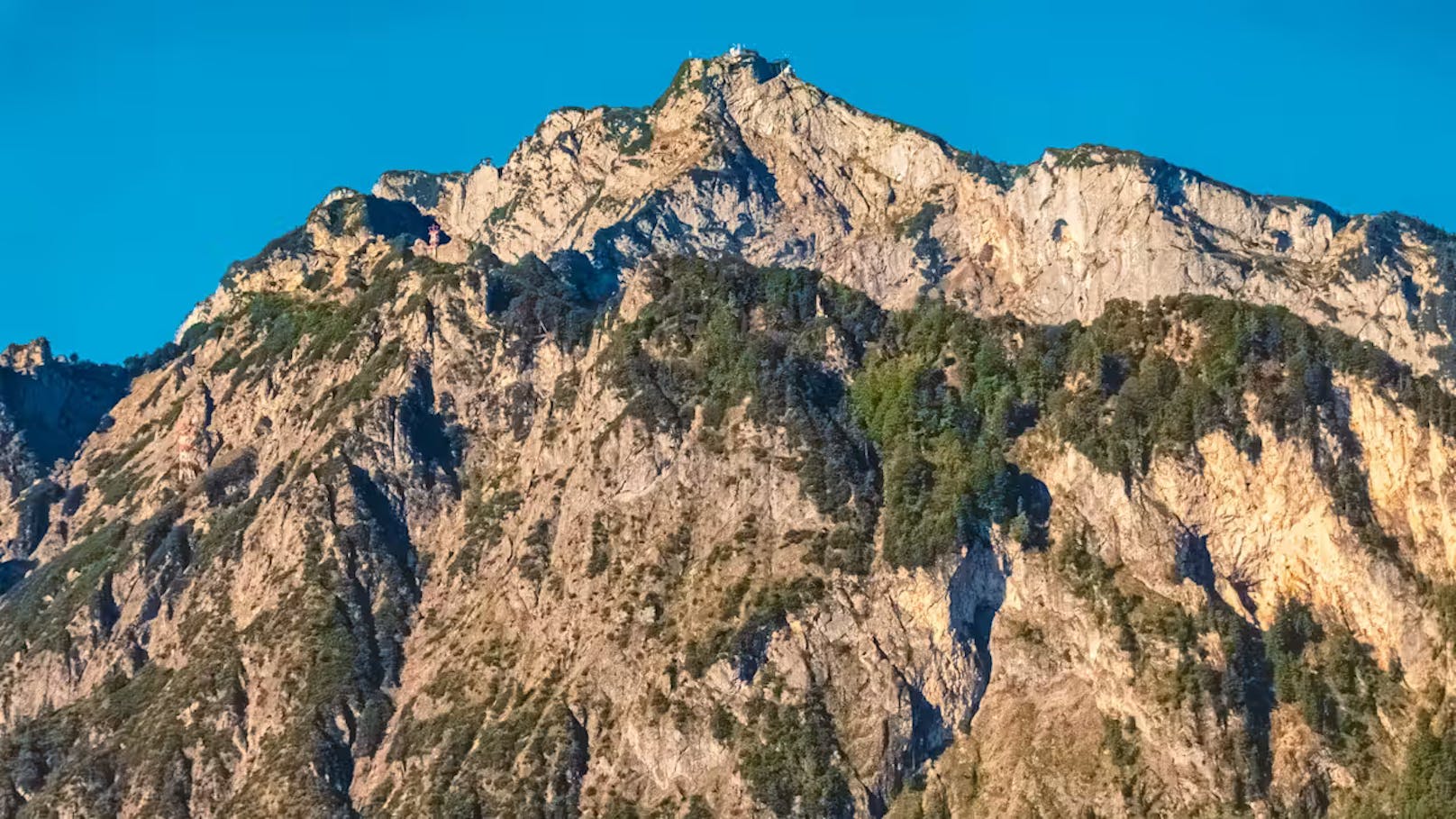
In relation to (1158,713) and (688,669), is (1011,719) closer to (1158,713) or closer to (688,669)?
(1158,713)

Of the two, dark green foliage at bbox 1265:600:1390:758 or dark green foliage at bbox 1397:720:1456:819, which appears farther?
dark green foliage at bbox 1265:600:1390:758

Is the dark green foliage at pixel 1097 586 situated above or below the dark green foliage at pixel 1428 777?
above

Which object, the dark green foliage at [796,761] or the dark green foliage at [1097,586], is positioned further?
the dark green foliage at [1097,586]

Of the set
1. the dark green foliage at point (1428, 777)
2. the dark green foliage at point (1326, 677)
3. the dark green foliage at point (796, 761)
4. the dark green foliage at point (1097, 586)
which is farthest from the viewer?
the dark green foliage at point (1097, 586)

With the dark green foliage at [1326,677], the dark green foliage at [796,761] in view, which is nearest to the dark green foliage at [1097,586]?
the dark green foliage at [1326,677]

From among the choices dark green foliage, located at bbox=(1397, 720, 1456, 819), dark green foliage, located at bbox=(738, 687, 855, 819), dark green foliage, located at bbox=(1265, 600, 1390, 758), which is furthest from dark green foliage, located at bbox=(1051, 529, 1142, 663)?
dark green foliage, located at bbox=(738, 687, 855, 819)

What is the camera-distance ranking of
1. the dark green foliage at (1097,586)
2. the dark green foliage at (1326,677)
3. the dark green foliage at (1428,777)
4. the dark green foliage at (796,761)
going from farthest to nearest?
the dark green foliage at (1097,586)
the dark green foliage at (796,761)
the dark green foliage at (1326,677)
the dark green foliage at (1428,777)

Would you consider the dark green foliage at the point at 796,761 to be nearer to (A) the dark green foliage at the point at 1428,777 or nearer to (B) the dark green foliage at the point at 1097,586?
(B) the dark green foliage at the point at 1097,586

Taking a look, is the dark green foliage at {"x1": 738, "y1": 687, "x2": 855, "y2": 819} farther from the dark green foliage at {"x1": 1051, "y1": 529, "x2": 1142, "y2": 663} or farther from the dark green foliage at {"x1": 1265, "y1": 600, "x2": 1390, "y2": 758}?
the dark green foliage at {"x1": 1265, "y1": 600, "x2": 1390, "y2": 758}

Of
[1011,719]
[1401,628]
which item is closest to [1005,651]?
[1011,719]
